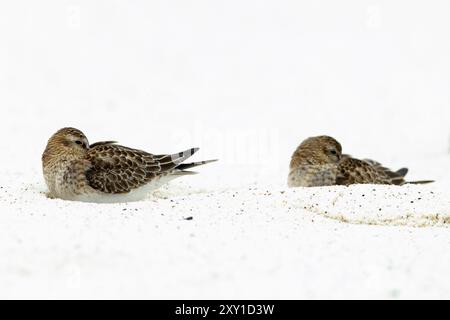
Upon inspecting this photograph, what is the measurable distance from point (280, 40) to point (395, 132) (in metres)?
5.13

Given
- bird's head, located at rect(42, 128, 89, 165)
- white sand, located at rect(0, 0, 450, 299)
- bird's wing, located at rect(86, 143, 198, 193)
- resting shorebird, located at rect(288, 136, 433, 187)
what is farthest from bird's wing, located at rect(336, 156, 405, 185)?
bird's head, located at rect(42, 128, 89, 165)

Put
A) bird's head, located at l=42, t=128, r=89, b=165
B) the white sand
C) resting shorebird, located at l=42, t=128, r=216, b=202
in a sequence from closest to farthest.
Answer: the white sand
resting shorebird, located at l=42, t=128, r=216, b=202
bird's head, located at l=42, t=128, r=89, b=165

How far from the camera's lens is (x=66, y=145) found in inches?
412

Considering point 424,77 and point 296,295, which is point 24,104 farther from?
point 296,295

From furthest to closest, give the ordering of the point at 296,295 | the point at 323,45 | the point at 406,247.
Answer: the point at 323,45 → the point at 406,247 → the point at 296,295

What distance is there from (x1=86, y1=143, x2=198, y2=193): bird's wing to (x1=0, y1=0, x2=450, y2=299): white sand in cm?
51

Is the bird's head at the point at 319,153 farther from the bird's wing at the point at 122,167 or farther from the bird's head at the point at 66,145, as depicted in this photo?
the bird's head at the point at 66,145

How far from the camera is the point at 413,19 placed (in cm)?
2322

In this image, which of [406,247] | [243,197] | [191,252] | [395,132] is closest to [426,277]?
[406,247]

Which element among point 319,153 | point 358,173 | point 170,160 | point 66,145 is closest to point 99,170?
point 66,145

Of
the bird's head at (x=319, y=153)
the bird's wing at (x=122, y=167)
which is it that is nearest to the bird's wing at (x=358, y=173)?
the bird's head at (x=319, y=153)

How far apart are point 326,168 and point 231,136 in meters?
6.08

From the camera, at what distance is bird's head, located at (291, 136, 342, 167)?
11.5 m

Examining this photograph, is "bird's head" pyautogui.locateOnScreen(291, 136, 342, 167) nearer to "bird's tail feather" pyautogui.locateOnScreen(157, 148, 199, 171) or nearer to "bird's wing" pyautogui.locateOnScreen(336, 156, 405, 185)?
"bird's wing" pyautogui.locateOnScreen(336, 156, 405, 185)
